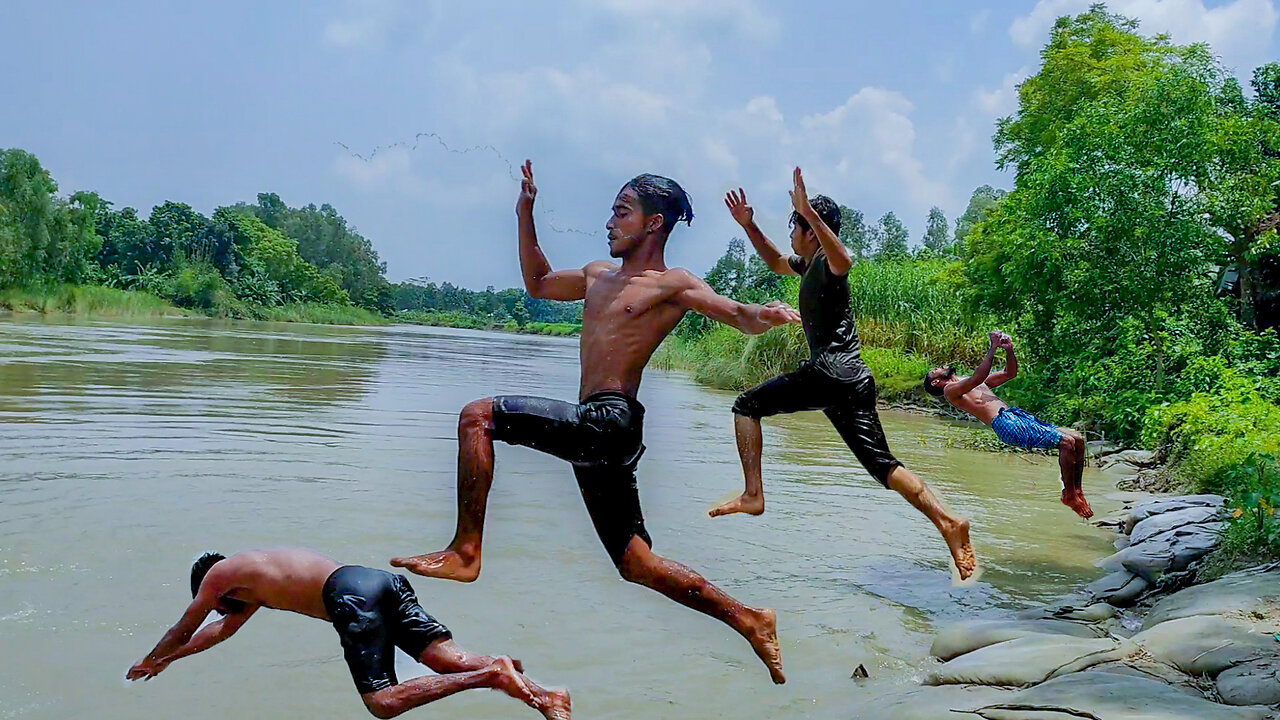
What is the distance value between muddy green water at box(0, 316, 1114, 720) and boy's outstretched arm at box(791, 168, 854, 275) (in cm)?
280

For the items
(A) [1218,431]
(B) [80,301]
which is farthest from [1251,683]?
(B) [80,301]

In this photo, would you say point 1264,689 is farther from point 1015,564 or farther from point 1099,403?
point 1099,403

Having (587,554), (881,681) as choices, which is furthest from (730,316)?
(587,554)

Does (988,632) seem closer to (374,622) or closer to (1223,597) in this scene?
(1223,597)

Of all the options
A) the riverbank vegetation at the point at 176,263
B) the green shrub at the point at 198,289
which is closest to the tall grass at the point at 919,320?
the riverbank vegetation at the point at 176,263

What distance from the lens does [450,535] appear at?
10953 millimetres

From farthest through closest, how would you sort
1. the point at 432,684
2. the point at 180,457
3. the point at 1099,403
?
the point at 1099,403
the point at 180,457
the point at 432,684

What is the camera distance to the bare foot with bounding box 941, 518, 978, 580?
5734mm

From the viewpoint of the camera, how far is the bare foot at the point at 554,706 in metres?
4.04

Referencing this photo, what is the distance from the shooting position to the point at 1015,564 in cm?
1088

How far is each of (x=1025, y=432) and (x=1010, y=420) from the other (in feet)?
0.45

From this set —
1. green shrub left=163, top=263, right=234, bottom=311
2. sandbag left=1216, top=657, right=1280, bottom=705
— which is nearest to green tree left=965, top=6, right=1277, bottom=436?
sandbag left=1216, top=657, right=1280, bottom=705

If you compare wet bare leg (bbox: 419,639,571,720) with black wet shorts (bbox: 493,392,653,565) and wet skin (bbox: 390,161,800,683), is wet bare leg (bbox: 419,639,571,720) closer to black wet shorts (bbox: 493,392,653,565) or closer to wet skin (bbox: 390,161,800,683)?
wet skin (bbox: 390,161,800,683)

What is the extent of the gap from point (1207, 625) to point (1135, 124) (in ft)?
43.9
